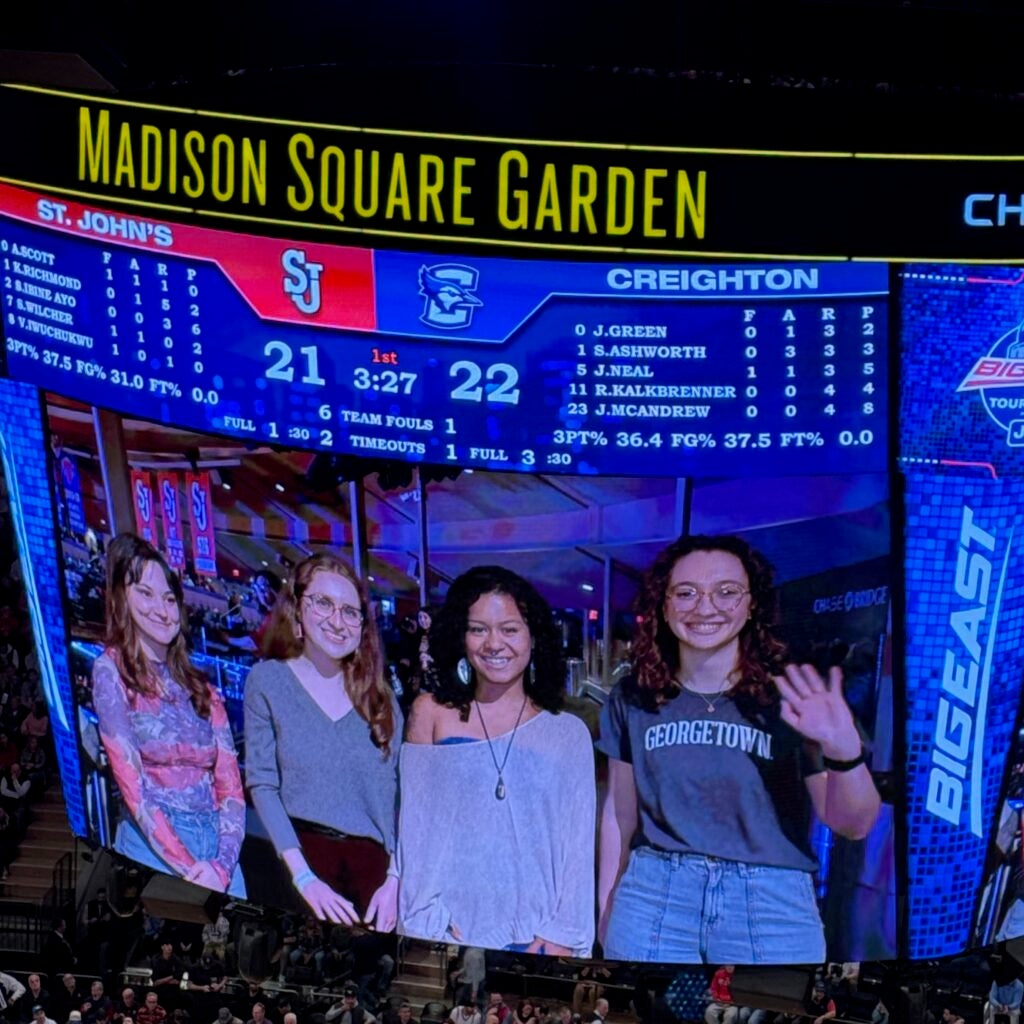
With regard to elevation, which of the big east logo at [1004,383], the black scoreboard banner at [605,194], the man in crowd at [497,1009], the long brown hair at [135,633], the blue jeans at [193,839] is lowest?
the man in crowd at [497,1009]

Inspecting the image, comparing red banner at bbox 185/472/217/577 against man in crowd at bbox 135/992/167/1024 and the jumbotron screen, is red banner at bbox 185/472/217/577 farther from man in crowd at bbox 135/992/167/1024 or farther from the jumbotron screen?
man in crowd at bbox 135/992/167/1024

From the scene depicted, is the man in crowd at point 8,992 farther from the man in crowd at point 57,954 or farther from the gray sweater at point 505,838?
the gray sweater at point 505,838

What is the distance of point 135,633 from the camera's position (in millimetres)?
18844

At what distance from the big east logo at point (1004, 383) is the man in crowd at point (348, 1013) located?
6.29m

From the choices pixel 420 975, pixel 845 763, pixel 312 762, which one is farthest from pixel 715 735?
pixel 420 975

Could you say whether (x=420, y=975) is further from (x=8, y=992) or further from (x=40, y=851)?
(x=40, y=851)

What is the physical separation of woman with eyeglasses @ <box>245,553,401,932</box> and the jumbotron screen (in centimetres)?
3

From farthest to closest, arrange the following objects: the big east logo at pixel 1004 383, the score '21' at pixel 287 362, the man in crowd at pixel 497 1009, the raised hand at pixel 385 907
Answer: the man in crowd at pixel 497 1009 → the raised hand at pixel 385 907 → the score '21' at pixel 287 362 → the big east logo at pixel 1004 383

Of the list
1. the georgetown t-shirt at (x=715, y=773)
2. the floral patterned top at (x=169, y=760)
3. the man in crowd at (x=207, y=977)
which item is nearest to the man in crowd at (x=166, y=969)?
the man in crowd at (x=207, y=977)

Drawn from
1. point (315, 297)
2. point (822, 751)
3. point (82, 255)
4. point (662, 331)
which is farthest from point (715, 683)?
point (82, 255)

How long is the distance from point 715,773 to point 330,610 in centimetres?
253

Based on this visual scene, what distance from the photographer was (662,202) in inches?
655

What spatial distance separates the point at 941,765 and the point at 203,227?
546cm

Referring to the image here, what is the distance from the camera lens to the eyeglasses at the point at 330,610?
17922 mm
